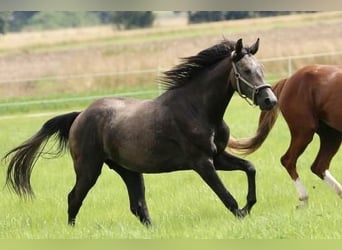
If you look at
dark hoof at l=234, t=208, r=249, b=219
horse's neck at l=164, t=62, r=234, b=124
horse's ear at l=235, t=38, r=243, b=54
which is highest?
horse's ear at l=235, t=38, r=243, b=54

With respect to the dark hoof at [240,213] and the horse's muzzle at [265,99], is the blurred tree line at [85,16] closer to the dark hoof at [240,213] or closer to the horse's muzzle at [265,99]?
the horse's muzzle at [265,99]

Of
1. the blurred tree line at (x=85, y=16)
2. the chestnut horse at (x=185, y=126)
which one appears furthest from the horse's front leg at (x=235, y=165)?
the blurred tree line at (x=85, y=16)

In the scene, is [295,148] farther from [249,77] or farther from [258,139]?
[249,77]

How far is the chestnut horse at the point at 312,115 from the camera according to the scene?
6.39 m

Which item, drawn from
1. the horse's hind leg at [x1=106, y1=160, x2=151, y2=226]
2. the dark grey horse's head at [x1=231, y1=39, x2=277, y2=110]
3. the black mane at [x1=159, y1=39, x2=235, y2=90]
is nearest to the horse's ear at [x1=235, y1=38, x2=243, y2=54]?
the dark grey horse's head at [x1=231, y1=39, x2=277, y2=110]

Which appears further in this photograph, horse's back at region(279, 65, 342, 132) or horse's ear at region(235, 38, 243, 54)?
horse's back at region(279, 65, 342, 132)

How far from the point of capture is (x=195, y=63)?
5.18 m

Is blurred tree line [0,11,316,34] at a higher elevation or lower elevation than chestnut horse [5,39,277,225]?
higher

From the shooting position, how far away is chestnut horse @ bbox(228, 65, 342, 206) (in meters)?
6.39

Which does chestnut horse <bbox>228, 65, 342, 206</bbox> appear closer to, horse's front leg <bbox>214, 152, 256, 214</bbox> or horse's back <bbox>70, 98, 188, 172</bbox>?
horse's front leg <bbox>214, 152, 256, 214</bbox>

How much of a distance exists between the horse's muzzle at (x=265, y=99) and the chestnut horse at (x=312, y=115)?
179 cm

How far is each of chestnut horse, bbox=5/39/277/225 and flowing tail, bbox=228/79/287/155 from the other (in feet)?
4.45

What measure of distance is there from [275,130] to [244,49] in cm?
751

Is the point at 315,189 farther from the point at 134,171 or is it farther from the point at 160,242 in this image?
the point at 160,242
